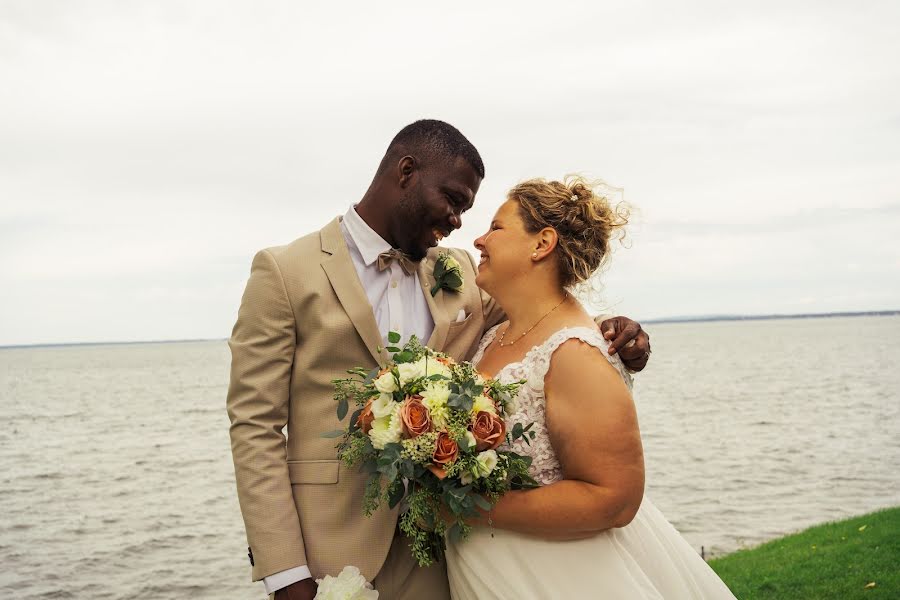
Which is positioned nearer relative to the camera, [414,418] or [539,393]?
[414,418]

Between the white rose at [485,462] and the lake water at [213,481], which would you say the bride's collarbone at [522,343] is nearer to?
the white rose at [485,462]

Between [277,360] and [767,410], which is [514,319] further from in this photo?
[767,410]

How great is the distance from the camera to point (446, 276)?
3.61 metres

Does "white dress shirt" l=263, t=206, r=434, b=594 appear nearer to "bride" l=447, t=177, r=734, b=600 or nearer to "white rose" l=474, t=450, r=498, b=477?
"bride" l=447, t=177, r=734, b=600

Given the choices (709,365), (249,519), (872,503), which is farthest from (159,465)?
(709,365)

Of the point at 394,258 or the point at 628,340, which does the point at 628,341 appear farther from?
the point at 394,258

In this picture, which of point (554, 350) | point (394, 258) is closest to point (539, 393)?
point (554, 350)

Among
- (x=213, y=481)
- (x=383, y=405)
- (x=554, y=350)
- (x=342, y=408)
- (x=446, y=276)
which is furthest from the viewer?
(x=213, y=481)

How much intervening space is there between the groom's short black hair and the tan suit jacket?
2.06 ft

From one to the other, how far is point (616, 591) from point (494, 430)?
32.3 inches

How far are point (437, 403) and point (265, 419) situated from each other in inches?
34.4

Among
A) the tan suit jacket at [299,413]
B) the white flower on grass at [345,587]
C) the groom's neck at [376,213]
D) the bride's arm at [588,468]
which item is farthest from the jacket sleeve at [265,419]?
the bride's arm at [588,468]

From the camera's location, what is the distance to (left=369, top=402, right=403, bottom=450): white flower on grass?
8.81 ft

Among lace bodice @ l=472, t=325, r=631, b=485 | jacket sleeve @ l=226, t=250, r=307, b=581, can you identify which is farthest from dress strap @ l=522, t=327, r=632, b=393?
jacket sleeve @ l=226, t=250, r=307, b=581
